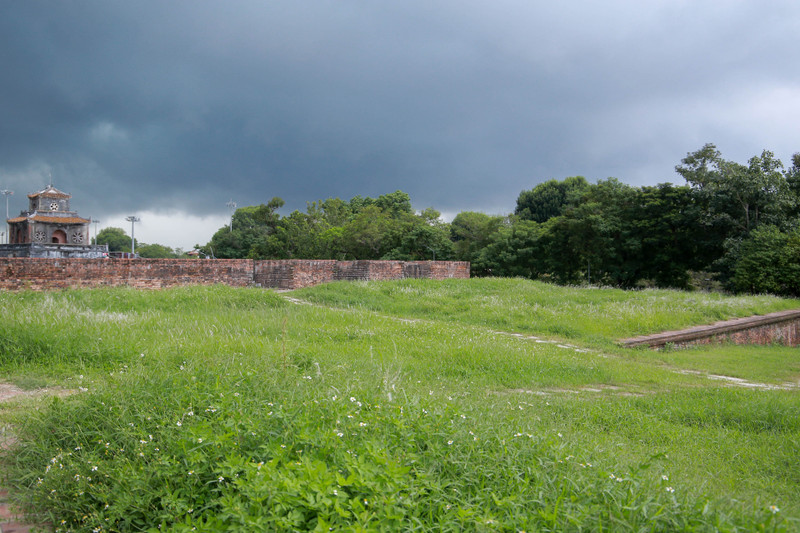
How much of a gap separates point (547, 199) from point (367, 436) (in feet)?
134

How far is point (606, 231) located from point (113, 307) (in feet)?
71.2

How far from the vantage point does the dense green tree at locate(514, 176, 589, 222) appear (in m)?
40.6

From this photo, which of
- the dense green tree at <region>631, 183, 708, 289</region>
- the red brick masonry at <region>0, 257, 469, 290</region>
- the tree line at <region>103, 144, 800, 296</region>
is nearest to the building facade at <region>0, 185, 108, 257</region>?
the tree line at <region>103, 144, 800, 296</region>

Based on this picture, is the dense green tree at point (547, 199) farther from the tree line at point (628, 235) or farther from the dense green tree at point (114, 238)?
the dense green tree at point (114, 238)

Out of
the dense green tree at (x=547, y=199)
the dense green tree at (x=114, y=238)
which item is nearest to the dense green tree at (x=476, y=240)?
the dense green tree at (x=547, y=199)

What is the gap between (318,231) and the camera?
36094 mm

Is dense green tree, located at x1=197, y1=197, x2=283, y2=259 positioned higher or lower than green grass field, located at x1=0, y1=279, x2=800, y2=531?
higher

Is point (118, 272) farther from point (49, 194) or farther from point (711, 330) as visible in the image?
point (49, 194)

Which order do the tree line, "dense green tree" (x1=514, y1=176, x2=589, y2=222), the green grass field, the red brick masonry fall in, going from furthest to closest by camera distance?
"dense green tree" (x1=514, y1=176, x2=589, y2=222) < the tree line < the red brick masonry < the green grass field

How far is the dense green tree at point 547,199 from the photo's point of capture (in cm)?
4062

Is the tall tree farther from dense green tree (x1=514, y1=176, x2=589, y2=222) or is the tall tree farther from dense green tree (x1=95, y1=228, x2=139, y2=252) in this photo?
dense green tree (x1=514, y1=176, x2=589, y2=222)

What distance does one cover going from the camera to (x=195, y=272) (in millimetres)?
13180

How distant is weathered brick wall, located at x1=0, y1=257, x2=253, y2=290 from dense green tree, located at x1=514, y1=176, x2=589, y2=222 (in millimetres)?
30311

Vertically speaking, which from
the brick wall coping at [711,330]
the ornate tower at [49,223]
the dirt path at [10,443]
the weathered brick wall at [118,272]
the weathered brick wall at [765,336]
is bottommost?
the weathered brick wall at [765,336]
